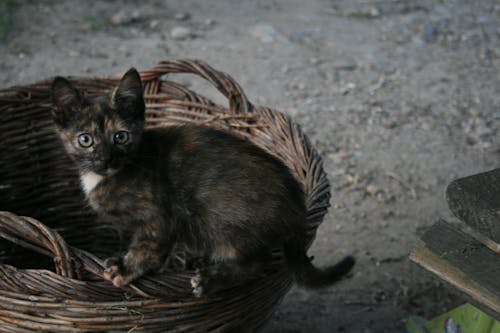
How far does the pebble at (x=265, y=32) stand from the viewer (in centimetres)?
520

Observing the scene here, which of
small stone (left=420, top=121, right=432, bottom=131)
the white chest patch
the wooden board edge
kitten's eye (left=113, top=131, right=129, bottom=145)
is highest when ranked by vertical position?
kitten's eye (left=113, top=131, right=129, bottom=145)

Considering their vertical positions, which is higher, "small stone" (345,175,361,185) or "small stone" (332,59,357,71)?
"small stone" (332,59,357,71)

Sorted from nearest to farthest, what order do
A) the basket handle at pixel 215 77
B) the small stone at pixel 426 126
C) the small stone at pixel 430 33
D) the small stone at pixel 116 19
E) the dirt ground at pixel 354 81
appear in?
the basket handle at pixel 215 77 < the dirt ground at pixel 354 81 < the small stone at pixel 426 126 < the small stone at pixel 116 19 < the small stone at pixel 430 33

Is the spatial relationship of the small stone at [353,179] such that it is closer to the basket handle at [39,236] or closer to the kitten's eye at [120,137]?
the kitten's eye at [120,137]

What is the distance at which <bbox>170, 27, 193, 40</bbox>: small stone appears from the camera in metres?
5.04

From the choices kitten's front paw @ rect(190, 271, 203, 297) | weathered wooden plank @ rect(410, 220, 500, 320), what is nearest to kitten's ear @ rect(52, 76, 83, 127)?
kitten's front paw @ rect(190, 271, 203, 297)

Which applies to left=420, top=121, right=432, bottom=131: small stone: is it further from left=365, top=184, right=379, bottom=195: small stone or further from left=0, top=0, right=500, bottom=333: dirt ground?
left=365, top=184, right=379, bottom=195: small stone

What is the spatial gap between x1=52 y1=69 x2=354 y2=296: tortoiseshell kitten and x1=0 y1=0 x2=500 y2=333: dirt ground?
100cm

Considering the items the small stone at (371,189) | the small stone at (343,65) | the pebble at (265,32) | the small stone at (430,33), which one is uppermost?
the pebble at (265,32)

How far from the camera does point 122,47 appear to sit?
4832 mm

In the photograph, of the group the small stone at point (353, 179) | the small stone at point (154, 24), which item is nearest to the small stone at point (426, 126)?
the small stone at point (353, 179)

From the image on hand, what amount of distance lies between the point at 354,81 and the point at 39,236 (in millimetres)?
3426

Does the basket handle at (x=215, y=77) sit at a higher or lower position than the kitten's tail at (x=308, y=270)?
higher

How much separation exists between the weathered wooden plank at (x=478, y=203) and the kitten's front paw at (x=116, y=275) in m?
0.85
